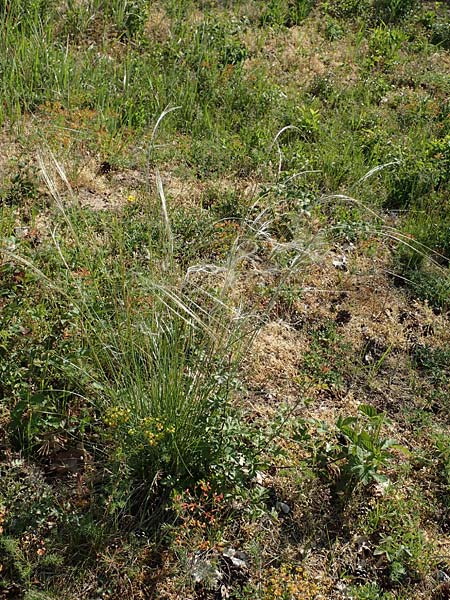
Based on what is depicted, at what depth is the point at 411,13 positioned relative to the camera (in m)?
7.77

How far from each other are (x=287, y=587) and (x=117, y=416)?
103cm

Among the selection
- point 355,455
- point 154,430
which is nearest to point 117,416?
point 154,430

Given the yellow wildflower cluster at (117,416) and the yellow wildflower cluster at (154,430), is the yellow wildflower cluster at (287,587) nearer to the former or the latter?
the yellow wildflower cluster at (154,430)

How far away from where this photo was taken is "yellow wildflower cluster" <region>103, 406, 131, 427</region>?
3125 millimetres

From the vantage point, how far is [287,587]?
3.17m

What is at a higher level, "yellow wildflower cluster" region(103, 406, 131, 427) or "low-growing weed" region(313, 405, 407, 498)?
"yellow wildflower cluster" region(103, 406, 131, 427)

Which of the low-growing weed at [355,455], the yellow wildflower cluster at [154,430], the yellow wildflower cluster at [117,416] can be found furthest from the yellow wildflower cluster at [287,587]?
the yellow wildflower cluster at [117,416]

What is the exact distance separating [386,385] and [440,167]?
2.07 meters

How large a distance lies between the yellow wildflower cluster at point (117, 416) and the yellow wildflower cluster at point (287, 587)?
922 mm

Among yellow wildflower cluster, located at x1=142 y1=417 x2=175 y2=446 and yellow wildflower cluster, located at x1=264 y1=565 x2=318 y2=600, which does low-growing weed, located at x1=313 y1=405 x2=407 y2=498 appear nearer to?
yellow wildflower cluster, located at x1=264 y1=565 x2=318 y2=600

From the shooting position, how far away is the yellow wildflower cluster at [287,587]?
315 centimetres

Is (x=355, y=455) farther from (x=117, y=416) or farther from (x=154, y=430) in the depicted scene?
(x=117, y=416)

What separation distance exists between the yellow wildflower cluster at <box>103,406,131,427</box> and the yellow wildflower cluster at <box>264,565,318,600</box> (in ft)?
3.03

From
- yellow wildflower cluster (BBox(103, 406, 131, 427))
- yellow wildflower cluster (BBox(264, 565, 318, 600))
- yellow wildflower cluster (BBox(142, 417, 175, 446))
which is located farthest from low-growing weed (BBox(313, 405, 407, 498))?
yellow wildflower cluster (BBox(103, 406, 131, 427))
